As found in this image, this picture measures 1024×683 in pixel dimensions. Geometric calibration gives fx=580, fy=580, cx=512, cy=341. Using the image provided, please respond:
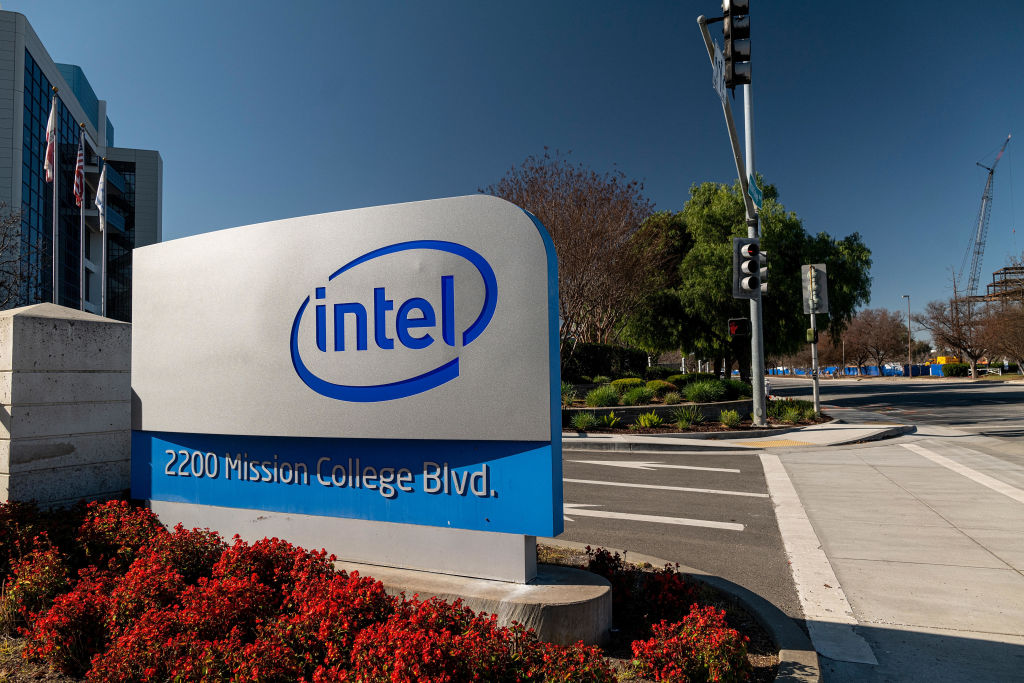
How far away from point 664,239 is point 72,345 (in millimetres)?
28617

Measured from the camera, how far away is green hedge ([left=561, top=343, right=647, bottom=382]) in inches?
969

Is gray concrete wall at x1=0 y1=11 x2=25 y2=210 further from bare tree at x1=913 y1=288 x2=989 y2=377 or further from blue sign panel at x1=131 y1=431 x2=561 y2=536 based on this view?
bare tree at x1=913 y1=288 x2=989 y2=377

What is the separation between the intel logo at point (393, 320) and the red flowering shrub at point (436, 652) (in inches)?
61.9

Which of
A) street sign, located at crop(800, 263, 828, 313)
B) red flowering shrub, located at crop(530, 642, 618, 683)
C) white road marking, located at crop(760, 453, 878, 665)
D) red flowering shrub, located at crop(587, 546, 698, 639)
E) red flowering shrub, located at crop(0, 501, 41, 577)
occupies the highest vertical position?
street sign, located at crop(800, 263, 828, 313)

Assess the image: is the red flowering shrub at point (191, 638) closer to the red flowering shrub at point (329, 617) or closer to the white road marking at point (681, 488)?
the red flowering shrub at point (329, 617)

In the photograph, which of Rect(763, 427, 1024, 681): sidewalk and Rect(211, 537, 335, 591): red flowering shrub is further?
Rect(211, 537, 335, 591): red flowering shrub

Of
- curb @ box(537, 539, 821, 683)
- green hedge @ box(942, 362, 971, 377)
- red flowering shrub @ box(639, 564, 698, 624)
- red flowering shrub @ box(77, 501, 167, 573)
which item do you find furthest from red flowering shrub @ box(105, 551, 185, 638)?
green hedge @ box(942, 362, 971, 377)

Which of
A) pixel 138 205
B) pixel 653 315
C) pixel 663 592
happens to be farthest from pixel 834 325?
pixel 138 205

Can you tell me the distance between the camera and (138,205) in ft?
192

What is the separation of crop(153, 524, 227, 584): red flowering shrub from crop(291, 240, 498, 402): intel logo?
148 centimetres

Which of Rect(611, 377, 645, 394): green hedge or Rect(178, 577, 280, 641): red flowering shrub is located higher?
Rect(611, 377, 645, 394): green hedge

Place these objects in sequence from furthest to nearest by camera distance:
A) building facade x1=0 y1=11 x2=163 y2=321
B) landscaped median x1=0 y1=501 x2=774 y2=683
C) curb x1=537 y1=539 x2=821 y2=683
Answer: building facade x1=0 y1=11 x2=163 y2=321 → curb x1=537 y1=539 x2=821 y2=683 → landscaped median x1=0 y1=501 x2=774 y2=683

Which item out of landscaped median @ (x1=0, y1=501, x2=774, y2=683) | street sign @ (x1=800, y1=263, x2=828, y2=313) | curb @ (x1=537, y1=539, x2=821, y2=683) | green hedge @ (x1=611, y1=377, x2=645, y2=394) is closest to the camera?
landscaped median @ (x1=0, y1=501, x2=774, y2=683)

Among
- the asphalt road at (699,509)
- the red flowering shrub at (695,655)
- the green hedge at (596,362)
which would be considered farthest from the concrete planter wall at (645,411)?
the red flowering shrub at (695,655)
